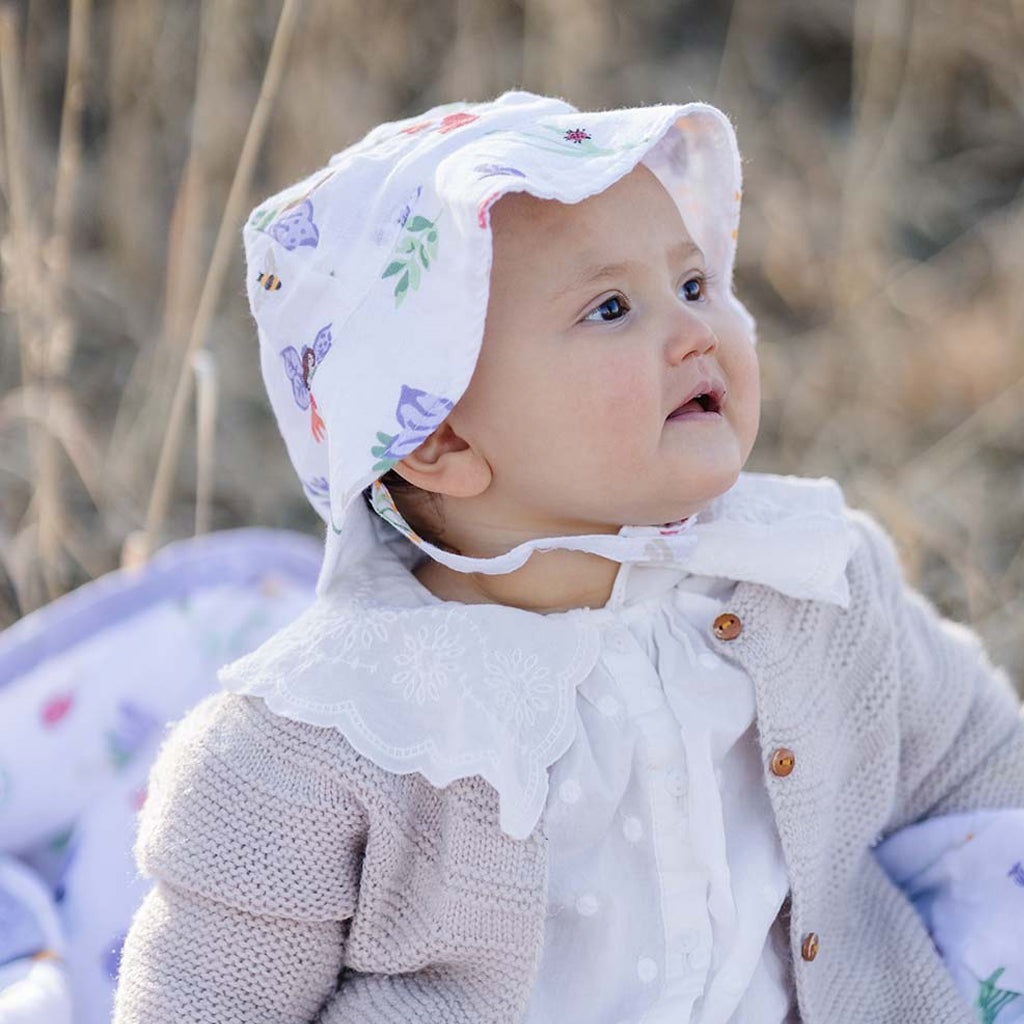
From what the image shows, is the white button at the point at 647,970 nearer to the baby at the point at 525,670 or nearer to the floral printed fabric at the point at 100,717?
the baby at the point at 525,670

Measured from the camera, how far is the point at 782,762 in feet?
4.15

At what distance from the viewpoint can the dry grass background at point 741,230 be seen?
97.7 inches

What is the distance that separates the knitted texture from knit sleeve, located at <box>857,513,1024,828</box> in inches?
4.5

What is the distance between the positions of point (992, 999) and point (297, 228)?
0.99 metres

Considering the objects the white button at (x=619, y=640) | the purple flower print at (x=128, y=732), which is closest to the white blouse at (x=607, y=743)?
the white button at (x=619, y=640)

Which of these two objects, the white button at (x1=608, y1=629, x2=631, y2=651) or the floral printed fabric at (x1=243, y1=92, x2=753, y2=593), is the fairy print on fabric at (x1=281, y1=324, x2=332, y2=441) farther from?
the white button at (x1=608, y1=629, x2=631, y2=651)

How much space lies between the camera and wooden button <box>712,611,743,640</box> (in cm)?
129

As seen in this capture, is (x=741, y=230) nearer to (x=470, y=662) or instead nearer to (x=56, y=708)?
(x=56, y=708)

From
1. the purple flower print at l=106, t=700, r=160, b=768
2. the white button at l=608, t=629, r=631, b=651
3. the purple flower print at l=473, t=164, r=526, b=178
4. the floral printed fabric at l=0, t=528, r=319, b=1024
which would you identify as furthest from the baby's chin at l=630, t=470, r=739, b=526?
the purple flower print at l=106, t=700, r=160, b=768

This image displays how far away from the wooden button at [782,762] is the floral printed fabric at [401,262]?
0.21m

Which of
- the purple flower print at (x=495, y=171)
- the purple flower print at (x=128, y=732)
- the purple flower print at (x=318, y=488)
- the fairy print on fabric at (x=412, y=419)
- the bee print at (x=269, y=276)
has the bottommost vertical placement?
the purple flower print at (x=128, y=732)

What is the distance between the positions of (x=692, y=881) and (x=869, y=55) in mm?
2325

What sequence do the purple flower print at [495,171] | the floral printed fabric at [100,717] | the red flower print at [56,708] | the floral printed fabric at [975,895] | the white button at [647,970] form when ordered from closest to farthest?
1. the purple flower print at [495,171]
2. the white button at [647,970]
3. the floral printed fabric at [975,895]
4. the floral printed fabric at [100,717]
5. the red flower print at [56,708]

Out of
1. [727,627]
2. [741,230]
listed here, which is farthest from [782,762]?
[741,230]
